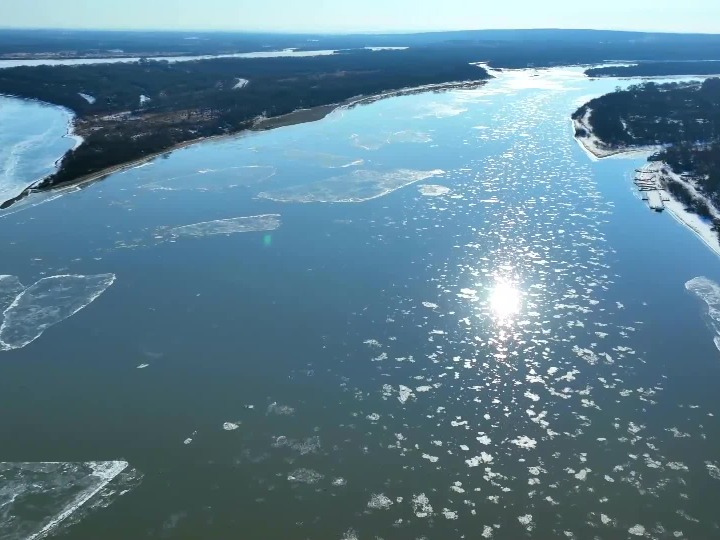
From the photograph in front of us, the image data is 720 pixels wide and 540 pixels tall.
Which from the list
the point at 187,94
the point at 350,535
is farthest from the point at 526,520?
the point at 187,94

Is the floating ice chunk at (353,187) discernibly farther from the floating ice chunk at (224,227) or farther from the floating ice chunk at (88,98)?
the floating ice chunk at (88,98)

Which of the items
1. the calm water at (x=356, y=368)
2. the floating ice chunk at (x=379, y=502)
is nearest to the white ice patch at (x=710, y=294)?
the calm water at (x=356, y=368)

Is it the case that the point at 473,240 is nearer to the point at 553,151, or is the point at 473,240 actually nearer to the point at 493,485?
the point at 493,485

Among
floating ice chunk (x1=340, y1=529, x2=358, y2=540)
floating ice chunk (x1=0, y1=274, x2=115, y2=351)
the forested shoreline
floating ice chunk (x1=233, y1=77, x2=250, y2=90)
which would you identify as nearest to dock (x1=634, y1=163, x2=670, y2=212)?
the forested shoreline

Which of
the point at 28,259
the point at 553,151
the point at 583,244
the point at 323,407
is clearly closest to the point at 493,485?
the point at 323,407

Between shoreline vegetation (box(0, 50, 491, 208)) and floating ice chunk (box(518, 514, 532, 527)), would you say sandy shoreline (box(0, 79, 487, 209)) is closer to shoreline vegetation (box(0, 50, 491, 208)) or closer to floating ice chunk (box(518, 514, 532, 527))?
shoreline vegetation (box(0, 50, 491, 208))

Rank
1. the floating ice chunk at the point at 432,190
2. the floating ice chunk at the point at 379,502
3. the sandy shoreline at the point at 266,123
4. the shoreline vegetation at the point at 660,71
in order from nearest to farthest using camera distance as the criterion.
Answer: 1. the floating ice chunk at the point at 379,502
2. the floating ice chunk at the point at 432,190
3. the sandy shoreline at the point at 266,123
4. the shoreline vegetation at the point at 660,71
